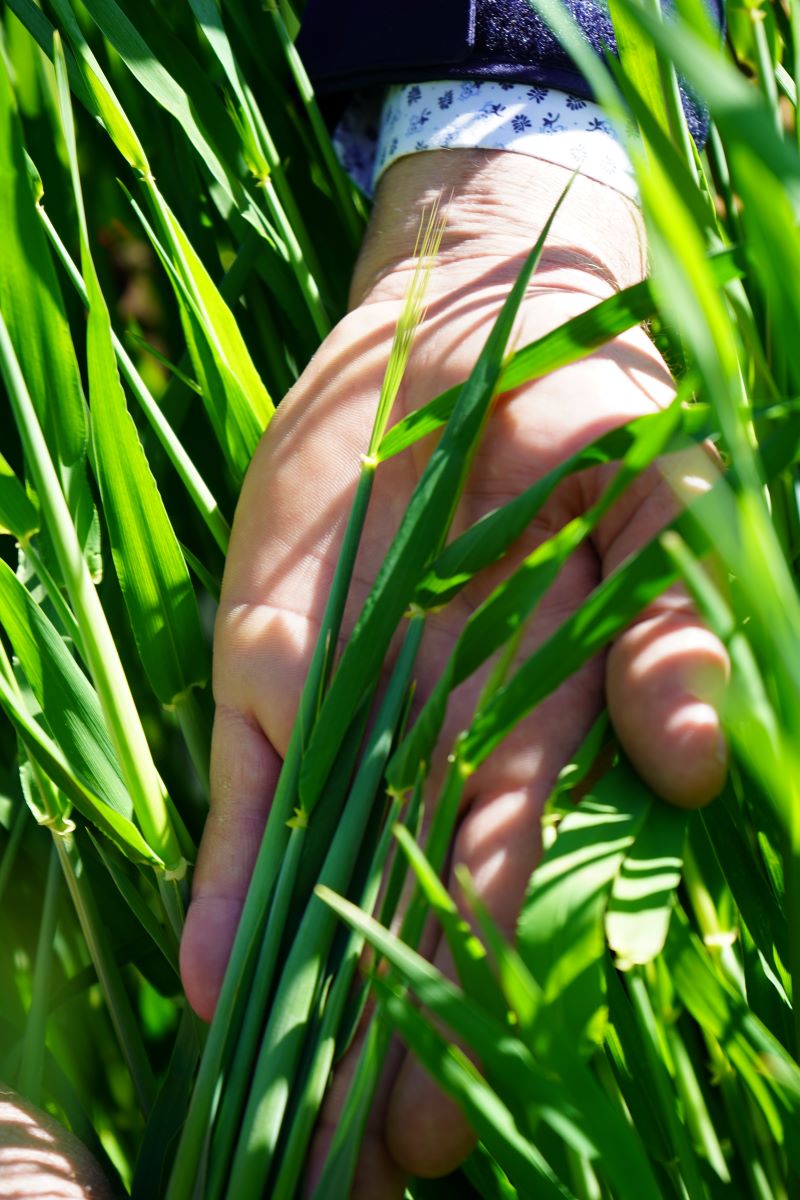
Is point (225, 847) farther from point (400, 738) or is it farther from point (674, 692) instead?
point (674, 692)

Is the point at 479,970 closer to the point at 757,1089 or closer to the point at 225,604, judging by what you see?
the point at 757,1089

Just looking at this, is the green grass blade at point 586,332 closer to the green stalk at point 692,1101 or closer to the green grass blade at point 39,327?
the green grass blade at point 39,327

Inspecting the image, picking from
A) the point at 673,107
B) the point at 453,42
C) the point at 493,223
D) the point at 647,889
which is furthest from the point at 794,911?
the point at 453,42

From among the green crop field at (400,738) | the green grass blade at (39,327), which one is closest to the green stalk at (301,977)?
the green crop field at (400,738)

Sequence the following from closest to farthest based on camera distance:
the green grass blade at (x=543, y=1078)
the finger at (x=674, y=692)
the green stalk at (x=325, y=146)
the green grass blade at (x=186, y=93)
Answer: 1. the green grass blade at (x=543, y=1078)
2. the finger at (x=674, y=692)
3. the green grass blade at (x=186, y=93)
4. the green stalk at (x=325, y=146)

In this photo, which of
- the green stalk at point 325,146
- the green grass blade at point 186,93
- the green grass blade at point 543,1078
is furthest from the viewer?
the green stalk at point 325,146
